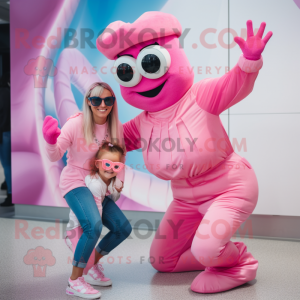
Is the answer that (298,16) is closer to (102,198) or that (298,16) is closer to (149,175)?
(149,175)

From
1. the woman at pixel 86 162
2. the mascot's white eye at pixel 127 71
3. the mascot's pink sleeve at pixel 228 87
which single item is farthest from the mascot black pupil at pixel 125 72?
the mascot's pink sleeve at pixel 228 87

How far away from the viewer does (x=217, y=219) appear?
2.03 m

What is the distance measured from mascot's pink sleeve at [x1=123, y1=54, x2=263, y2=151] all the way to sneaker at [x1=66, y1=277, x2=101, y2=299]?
3.95ft

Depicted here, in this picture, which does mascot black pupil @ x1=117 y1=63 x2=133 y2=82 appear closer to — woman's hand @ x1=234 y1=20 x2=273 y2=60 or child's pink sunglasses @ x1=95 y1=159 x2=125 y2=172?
child's pink sunglasses @ x1=95 y1=159 x2=125 y2=172

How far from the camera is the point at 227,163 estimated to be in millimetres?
2174

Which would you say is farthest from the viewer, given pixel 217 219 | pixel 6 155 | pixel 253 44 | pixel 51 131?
pixel 6 155

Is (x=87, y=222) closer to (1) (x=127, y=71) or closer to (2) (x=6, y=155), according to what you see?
(1) (x=127, y=71)

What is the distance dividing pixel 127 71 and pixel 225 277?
1320 millimetres

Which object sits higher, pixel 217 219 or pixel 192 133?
pixel 192 133

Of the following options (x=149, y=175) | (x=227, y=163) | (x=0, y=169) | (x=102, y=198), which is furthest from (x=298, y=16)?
(x=0, y=169)

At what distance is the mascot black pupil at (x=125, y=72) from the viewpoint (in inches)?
81.0

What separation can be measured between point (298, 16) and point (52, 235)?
2.86m

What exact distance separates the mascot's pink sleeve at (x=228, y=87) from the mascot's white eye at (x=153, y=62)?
0.25 metres

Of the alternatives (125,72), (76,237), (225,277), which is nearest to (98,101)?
(125,72)
